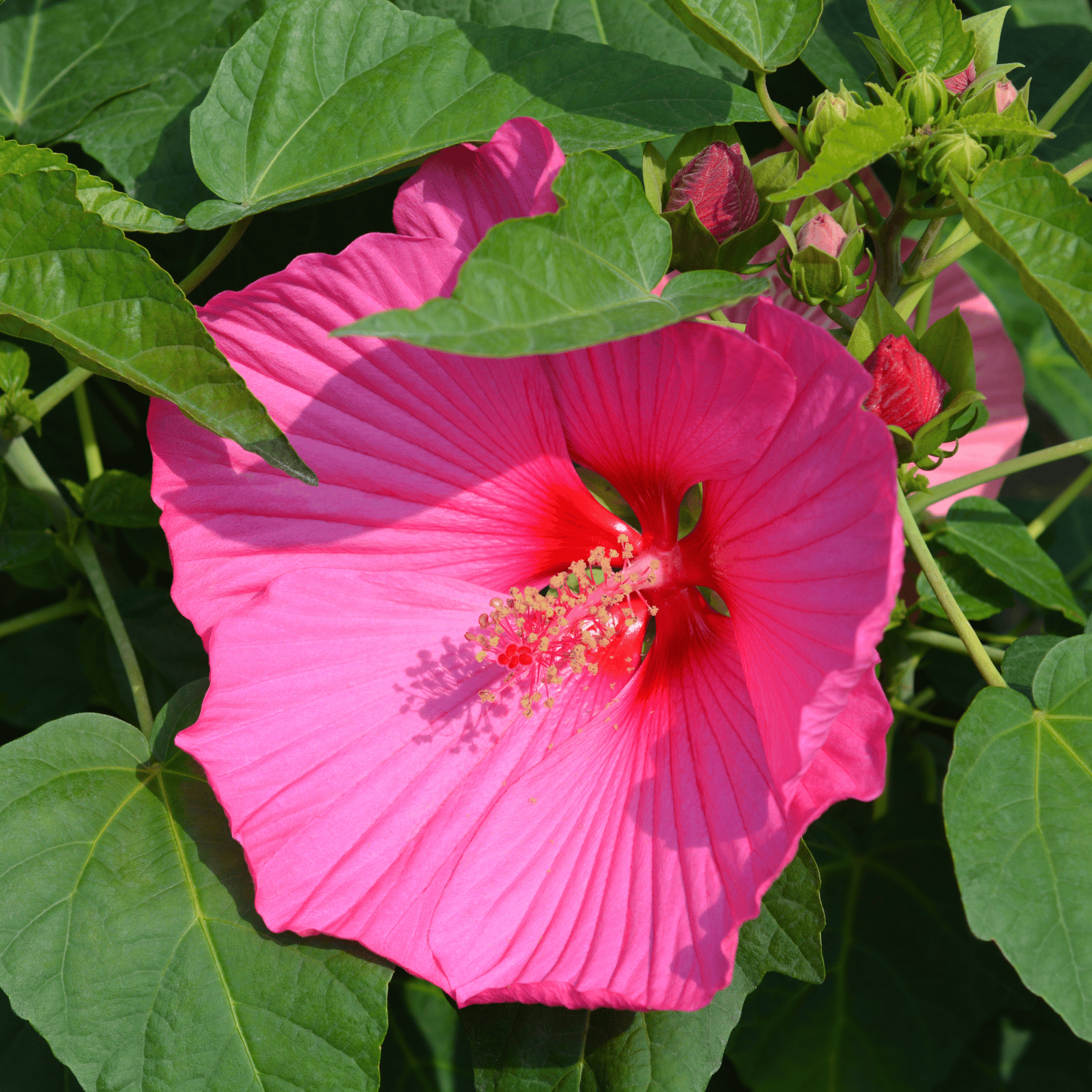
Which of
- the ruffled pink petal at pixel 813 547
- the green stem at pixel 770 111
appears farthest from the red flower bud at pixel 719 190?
the ruffled pink petal at pixel 813 547

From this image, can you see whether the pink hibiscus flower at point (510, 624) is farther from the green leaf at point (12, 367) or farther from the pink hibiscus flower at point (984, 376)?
the pink hibiscus flower at point (984, 376)

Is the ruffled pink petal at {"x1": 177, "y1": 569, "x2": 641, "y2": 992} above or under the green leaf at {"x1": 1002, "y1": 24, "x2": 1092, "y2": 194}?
under

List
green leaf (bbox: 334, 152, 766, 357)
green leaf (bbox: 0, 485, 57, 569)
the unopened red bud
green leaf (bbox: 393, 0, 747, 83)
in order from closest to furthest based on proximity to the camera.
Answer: green leaf (bbox: 334, 152, 766, 357) → the unopened red bud → green leaf (bbox: 0, 485, 57, 569) → green leaf (bbox: 393, 0, 747, 83)

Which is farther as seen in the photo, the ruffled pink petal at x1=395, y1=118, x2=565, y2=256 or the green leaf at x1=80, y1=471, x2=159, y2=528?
the green leaf at x1=80, y1=471, x2=159, y2=528

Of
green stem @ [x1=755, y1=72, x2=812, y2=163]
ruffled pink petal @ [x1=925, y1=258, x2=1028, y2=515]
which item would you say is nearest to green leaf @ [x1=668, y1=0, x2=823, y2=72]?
green stem @ [x1=755, y1=72, x2=812, y2=163]

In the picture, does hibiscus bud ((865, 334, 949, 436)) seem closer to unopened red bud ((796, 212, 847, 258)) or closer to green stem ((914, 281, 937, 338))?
unopened red bud ((796, 212, 847, 258))

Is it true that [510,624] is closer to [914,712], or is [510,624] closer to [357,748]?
[357,748]

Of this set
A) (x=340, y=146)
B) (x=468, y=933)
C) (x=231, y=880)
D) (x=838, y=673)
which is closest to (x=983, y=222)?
(x=838, y=673)

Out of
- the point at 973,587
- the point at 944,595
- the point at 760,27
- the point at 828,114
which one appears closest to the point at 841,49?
the point at 760,27
